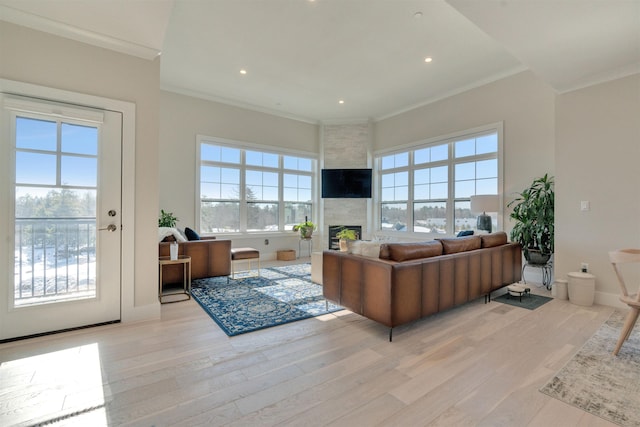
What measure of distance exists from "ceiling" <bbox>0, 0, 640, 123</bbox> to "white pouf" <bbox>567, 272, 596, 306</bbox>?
2.35 metres

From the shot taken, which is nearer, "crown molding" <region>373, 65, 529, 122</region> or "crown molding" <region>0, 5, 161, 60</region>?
"crown molding" <region>0, 5, 161, 60</region>

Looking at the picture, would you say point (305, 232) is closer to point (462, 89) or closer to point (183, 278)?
point (183, 278)

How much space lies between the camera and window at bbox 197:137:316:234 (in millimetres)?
6008

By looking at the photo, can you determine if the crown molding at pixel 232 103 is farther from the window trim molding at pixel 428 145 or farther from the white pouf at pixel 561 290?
the white pouf at pixel 561 290

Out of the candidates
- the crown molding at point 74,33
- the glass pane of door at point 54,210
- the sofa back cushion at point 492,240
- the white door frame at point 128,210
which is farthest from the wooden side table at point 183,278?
the sofa back cushion at point 492,240

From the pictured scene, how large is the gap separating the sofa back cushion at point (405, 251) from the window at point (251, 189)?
4414 mm

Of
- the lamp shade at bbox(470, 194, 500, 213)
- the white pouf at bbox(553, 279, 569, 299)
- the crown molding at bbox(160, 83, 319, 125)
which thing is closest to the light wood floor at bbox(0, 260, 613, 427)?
the white pouf at bbox(553, 279, 569, 299)

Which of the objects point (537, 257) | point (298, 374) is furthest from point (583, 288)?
point (298, 374)

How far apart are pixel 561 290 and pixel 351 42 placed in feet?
14.1

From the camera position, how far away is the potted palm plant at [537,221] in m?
4.05

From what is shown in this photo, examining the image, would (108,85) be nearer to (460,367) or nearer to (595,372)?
(460,367)

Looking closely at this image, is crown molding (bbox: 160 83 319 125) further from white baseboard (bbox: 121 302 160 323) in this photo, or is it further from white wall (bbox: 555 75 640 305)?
white wall (bbox: 555 75 640 305)

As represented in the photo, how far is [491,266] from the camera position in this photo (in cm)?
346

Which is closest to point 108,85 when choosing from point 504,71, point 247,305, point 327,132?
point 247,305
